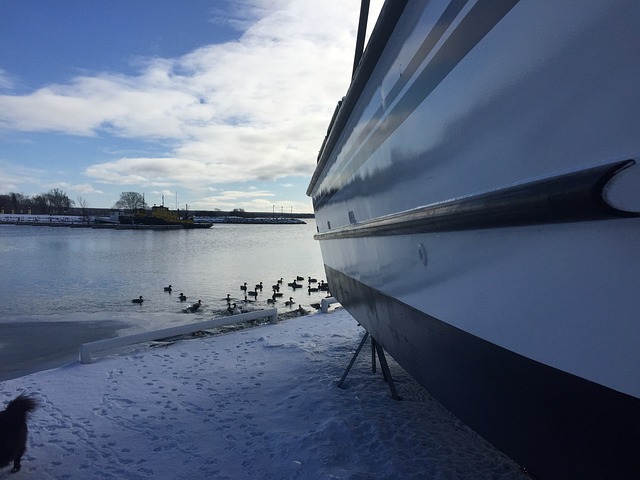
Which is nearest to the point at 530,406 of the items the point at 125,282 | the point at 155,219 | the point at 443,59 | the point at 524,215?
the point at 524,215

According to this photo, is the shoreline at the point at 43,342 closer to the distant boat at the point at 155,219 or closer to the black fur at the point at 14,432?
the black fur at the point at 14,432

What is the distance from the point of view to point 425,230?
6.37 feet

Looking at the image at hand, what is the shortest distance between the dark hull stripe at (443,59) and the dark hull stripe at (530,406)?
0.96m

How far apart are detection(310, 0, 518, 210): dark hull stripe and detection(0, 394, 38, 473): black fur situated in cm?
310

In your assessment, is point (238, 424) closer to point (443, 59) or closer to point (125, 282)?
point (443, 59)

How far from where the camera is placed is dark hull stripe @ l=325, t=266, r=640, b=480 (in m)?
1.05

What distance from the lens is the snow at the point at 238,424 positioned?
338 centimetres

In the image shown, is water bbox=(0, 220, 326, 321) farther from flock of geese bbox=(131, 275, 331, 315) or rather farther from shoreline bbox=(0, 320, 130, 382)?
shoreline bbox=(0, 320, 130, 382)

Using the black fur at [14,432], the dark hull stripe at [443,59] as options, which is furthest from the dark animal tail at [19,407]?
the dark hull stripe at [443,59]

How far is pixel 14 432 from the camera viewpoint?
3.21 m

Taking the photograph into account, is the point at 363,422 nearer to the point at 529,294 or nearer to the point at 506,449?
the point at 506,449

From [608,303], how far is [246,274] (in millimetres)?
22900

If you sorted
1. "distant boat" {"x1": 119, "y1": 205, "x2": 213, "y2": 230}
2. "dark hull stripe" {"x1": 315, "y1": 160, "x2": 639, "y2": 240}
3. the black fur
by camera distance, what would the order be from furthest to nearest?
"distant boat" {"x1": 119, "y1": 205, "x2": 213, "y2": 230} → the black fur → "dark hull stripe" {"x1": 315, "y1": 160, "x2": 639, "y2": 240}

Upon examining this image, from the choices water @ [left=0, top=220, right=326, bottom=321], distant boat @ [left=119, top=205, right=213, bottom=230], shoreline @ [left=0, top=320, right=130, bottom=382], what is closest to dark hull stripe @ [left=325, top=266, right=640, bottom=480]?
shoreline @ [left=0, top=320, right=130, bottom=382]
